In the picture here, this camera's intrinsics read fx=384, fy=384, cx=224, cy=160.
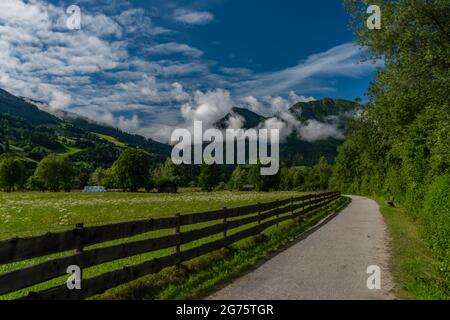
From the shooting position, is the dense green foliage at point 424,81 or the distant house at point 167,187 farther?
the distant house at point 167,187

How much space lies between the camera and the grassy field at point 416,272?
8.30m

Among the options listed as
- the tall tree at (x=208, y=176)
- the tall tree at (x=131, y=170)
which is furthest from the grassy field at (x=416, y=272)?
the tall tree at (x=208, y=176)

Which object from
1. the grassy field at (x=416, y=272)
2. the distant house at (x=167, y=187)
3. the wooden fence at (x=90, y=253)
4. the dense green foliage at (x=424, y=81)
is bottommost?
the distant house at (x=167, y=187)

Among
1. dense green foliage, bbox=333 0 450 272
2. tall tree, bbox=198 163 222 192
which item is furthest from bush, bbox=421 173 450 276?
tall tree, bbox=198 163 222 192

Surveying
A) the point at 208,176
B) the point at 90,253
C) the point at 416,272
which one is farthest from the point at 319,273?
the point at 208,176

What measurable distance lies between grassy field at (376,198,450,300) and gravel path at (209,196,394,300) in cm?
29

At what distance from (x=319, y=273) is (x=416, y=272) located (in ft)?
8.66

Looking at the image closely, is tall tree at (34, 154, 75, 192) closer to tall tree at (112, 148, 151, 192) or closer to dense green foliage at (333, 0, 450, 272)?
tall tree at (112, 148, 151, 192)

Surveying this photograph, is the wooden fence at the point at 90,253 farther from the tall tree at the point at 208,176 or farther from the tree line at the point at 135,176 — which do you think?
the tall tree at the point at 208,176

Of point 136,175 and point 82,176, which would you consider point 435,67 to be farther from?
point 82,176

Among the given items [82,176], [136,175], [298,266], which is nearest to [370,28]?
[298,266]

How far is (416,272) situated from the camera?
10.2 m

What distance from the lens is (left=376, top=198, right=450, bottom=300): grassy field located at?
8.30 metres

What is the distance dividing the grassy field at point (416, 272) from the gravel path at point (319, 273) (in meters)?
0.29
